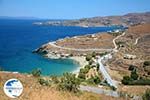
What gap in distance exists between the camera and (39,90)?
804 inches

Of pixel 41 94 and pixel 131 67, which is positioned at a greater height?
pixel 41 94

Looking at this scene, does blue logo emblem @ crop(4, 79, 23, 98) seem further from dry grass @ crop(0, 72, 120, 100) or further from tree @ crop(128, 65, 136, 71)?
tree @ crop(128, 65, 136, 71)

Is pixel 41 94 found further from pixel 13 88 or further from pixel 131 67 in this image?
pixel 131 67

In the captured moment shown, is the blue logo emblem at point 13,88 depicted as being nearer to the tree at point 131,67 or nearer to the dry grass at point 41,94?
the dry grass at point 41,94

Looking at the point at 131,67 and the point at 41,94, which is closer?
the point at 41,94

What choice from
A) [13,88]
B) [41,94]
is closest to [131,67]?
[41,94]

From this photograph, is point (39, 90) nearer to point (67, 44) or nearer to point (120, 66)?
point (120, 66)

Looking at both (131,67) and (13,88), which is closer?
(13,88)

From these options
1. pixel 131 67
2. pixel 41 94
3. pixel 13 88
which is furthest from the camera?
pixel 131 67

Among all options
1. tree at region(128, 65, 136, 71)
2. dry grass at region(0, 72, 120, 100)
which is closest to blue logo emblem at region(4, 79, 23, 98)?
dry grass at region(0, 72, 120, 100)

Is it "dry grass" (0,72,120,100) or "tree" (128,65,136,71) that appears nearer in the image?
"dry grass" (0,72,120,100)

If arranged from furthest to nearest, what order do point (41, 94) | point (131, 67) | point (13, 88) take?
point (131, 67)
point (41, 94)
point (13, 88)

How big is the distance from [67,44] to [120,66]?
3908 cm

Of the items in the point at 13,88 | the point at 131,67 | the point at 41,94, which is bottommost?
the point at 131,67
